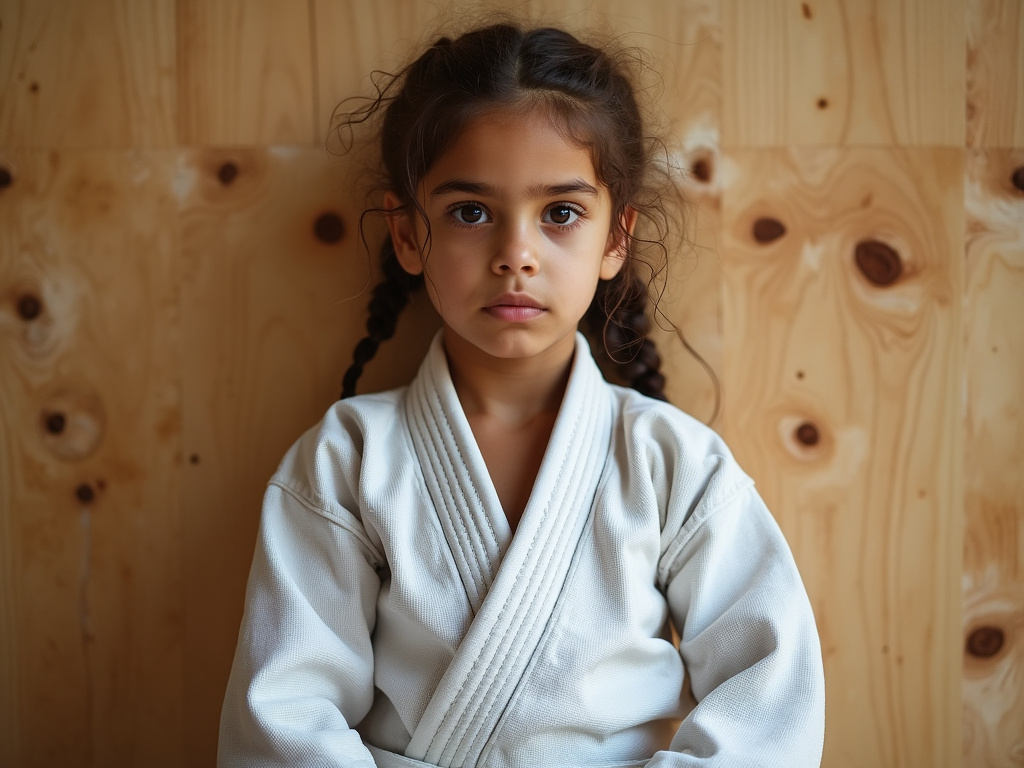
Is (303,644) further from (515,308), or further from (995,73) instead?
(995,73)

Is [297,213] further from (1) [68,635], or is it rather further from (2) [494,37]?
(1) [68,635]

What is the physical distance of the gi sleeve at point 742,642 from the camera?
111 centimetres

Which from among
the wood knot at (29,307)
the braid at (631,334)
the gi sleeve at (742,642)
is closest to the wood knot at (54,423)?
the wood knot at (29,307)

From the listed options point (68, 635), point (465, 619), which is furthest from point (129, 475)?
point (465, 619)

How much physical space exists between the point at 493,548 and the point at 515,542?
5 centimetres

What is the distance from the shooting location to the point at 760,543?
125 cm

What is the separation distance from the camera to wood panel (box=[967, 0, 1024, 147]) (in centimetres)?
147

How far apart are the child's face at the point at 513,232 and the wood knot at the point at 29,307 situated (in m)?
0.78

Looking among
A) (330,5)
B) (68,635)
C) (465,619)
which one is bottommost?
(68,635)

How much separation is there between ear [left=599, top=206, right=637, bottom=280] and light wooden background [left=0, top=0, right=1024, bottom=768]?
0.18m

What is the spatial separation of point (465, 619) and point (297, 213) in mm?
795

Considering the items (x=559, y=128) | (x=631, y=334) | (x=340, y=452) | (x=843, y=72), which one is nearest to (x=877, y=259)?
(x=843, y=72)

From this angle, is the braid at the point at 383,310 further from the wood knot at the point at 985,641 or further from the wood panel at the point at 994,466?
the wood knot at the point at 985,641

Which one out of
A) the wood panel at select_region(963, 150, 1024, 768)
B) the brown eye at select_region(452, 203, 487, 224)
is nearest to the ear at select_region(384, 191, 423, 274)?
the brown eye at select_region(452, 203, 487, 224)
